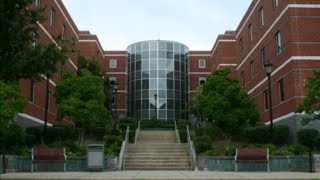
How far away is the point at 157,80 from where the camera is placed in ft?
196

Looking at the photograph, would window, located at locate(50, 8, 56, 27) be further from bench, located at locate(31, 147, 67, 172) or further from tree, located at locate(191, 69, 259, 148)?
bench, located at locate(31, 147, 67, 172)

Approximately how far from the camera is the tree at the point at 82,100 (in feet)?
87.9

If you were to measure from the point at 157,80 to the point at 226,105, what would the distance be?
34121mm

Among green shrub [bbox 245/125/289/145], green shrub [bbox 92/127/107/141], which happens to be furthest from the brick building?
green shrub [bbox 92/127/107/141]

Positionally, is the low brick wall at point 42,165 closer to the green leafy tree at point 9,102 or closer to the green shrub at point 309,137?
the green leafy tree at point 9,102

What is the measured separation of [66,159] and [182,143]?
9.73m

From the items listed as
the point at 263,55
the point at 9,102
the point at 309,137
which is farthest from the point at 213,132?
the point at 9,102

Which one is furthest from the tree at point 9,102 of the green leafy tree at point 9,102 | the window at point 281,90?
the window at point 281,90

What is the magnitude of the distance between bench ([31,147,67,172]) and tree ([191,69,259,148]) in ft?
29.9

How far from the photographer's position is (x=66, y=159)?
21.2m

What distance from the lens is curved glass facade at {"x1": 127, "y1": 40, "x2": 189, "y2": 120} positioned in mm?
59312

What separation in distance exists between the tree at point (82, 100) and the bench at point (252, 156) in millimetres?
9735

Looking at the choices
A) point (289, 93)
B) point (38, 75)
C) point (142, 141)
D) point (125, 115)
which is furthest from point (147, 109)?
point (38, 75)

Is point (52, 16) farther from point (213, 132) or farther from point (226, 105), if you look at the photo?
point (226, 105)
